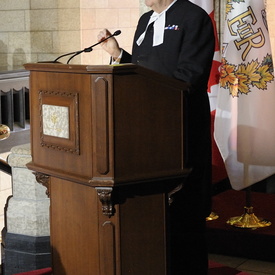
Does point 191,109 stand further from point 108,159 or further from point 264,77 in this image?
point 264,77

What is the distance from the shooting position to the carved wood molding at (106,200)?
2.86m

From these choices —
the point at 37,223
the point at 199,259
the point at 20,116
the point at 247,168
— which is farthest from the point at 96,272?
the point at 20,116

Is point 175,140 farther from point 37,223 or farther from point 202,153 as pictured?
point 37,223

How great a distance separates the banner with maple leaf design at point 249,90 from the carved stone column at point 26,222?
1.42m

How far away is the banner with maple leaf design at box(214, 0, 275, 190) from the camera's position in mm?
4867

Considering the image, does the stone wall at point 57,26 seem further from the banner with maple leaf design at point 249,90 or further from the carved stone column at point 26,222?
the carved stone column at point 26,222

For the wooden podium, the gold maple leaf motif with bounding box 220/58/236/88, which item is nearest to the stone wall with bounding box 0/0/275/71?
the gold maple leaf motif with bounding box 220/58/236/88

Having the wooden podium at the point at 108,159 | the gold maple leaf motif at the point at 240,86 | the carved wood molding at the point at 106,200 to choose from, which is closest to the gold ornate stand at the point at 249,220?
the gold maple leaf motif at the point at 240,86

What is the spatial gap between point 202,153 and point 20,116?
6164mm

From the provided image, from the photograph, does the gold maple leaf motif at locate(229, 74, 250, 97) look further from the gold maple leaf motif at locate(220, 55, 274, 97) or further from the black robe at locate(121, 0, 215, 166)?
the black robe at locate(121, 0, 215, 166)

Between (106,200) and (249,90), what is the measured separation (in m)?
2.27

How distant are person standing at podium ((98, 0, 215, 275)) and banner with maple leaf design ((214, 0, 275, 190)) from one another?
154 centimetres

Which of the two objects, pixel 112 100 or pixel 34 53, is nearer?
pixel 112 100

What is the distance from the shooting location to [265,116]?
16.1ft
